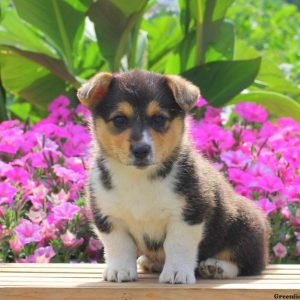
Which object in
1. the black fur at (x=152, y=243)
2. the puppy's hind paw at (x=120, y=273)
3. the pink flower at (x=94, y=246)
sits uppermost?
the black fur at (x=152, y=243)

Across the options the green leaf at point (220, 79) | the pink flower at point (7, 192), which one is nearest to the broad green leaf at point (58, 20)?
the green leaf at point (220, 79)

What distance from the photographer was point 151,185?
438 cm

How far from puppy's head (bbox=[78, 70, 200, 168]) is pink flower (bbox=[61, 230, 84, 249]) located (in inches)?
38.4

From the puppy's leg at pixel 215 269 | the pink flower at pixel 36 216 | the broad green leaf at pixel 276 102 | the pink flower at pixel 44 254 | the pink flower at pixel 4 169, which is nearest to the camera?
the puppy's leg at pixel 215 269

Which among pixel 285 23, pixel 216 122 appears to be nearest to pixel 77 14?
pixel 216 122

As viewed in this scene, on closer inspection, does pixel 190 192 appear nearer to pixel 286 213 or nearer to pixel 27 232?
pixel 27 232

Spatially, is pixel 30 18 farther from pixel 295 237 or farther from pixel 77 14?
pixel 295 237

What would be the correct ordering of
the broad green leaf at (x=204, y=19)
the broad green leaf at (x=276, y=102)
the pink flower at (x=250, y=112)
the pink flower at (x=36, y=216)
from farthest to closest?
the broad green leaf at (x=204, y=19) < the broad green leaf at (x=276, y=102) < the pink flower at (x=250, y=112) < the pink flower at (x=36, y=216)

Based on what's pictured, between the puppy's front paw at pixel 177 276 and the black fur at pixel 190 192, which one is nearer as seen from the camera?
the puppy's front paw at pixel 177 276

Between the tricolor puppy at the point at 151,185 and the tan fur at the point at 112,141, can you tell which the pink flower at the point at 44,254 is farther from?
the tan fur at the point at 112,141

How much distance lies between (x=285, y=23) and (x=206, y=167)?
8.94m

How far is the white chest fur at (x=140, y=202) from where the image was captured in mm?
4305

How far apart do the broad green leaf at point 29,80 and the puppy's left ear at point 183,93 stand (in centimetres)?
337

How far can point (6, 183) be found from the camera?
18.5 ft
